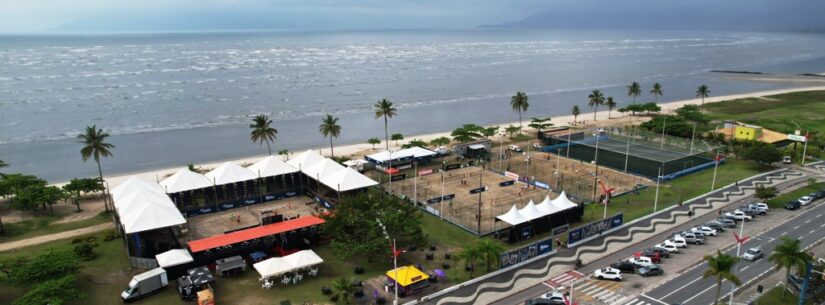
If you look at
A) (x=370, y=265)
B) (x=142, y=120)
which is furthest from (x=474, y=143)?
(x=142, y=120)

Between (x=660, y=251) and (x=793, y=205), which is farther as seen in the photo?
(x=793, y=205)

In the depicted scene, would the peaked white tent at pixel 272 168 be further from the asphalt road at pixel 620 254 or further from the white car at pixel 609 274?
the white car at pixel 609 274

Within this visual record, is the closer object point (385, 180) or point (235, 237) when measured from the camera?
point (235, 237)

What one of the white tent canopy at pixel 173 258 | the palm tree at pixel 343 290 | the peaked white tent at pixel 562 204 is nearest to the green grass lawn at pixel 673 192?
the peaked white tent at pixel 562 204

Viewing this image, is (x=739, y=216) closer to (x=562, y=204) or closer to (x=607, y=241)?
(x=607, y=241)

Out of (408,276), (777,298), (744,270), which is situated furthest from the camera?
(744,270)

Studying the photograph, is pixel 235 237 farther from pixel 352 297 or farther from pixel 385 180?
pixel 385 180

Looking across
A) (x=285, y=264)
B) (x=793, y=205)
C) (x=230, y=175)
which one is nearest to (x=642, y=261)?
(x=793, y=205)
